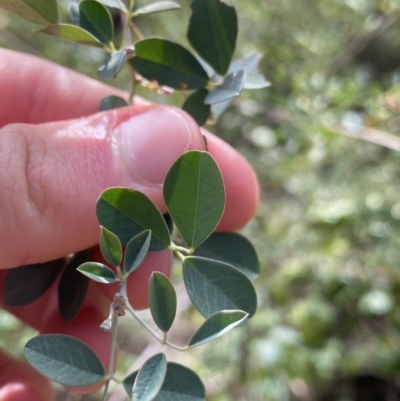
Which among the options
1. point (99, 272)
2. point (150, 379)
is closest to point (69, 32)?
point (99, 272)

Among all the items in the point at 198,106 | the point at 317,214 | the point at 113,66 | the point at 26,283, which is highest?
the point at 113,66

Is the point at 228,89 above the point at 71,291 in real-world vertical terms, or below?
above

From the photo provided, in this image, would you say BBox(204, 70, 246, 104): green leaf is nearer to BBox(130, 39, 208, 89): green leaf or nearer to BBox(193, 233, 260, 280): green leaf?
BBox(130, 39, 208, 89): green leaf

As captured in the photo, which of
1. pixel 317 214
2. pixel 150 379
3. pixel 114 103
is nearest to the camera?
pixel 150 379

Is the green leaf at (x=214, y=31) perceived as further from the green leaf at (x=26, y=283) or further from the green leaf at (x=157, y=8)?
the green leaf at (x=26, y=283)

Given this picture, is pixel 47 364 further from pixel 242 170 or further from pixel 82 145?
pixel 242 170

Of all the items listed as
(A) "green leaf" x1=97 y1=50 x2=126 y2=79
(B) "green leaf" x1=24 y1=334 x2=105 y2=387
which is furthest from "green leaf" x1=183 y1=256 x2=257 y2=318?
(A) "green leaf" x1=97 y1=50 x2=126 y2=79

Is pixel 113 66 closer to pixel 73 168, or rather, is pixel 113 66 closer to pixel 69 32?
pixel 69 32

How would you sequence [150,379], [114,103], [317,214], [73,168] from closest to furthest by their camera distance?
1. [150,379]
2. [73,168]
3. [114,103]
4. [317,214]
